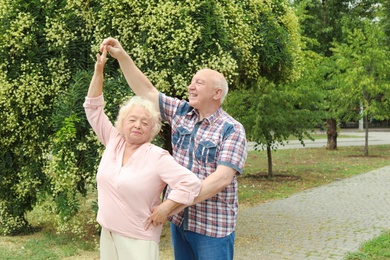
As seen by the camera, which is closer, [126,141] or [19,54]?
[126,141]

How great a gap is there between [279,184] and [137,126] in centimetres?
1106

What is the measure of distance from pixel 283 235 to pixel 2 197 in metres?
4.32

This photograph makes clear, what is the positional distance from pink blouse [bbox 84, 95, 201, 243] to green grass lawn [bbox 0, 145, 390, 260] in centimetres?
365

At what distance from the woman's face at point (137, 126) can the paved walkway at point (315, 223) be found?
12.8ft

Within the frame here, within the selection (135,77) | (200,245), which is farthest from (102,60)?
(200,245)

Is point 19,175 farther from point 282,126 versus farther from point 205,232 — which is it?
point 282,126

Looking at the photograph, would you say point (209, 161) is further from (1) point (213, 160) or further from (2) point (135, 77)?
(2) point (135, 77)

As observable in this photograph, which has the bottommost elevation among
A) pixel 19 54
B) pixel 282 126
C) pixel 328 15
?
pixel 282 126

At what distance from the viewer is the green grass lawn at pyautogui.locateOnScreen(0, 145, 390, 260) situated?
6.70m

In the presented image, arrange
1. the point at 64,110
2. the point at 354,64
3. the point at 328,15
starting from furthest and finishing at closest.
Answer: the point at 328,15 → the point at 354,64 → the point at 64,110

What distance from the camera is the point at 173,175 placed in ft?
9.40

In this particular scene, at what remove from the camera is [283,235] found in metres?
7.78

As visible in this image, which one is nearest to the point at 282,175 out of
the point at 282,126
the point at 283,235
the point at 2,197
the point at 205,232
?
the point at 282,126

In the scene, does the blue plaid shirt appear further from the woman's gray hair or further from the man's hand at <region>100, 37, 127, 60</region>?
the man's hand at <region>100, 37, 127, 60</region>
